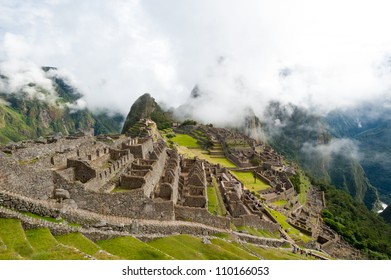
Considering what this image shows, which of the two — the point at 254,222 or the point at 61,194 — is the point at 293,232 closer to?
the point at 254,222

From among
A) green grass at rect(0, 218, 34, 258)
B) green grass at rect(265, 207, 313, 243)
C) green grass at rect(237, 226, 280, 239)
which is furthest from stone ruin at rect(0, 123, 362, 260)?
green grass at rect(265, 207, 313, 243)

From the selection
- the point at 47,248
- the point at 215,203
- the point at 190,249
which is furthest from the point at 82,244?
the point at 215,203

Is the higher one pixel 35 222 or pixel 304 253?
pixel 35 222

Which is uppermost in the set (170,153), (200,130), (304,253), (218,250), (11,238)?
(200,130)

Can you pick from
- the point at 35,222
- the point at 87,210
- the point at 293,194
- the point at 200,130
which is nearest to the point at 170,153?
the point at 87,210

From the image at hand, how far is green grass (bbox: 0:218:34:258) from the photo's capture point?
13.1 m

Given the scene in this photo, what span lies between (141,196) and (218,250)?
23.3ft

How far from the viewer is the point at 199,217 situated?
26.9 m

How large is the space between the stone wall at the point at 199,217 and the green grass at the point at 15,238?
1332cm

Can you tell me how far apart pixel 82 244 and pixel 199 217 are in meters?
12.9

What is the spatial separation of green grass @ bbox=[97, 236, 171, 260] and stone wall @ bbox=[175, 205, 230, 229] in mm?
8551

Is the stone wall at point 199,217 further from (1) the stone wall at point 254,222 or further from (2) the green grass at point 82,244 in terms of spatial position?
(2) the green grass at point 82,244

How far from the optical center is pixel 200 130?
11538 centimetres
